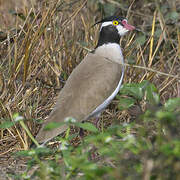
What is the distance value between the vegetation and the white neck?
0.17 m

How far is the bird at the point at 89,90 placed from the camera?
2871 mm

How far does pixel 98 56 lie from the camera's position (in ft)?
11.2

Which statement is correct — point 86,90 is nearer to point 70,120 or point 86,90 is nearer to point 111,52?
point 111,52

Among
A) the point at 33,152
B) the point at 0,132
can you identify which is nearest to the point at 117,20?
the point at 0,132

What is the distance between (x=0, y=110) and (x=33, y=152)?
3.34ft

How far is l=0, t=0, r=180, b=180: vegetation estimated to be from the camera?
1.92 m

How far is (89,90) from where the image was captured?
3047 mm

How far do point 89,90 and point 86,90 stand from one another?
2cm

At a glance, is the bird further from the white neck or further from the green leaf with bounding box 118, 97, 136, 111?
the green leaf with bounding box 118, 97, 136, 111

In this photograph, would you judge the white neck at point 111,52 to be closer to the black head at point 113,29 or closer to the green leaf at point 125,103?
the black head at point 113,29

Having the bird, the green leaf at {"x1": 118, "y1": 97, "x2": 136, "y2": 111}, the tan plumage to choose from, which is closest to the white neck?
the bird

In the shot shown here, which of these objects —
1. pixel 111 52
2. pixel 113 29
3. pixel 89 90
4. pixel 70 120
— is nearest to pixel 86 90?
pixel 89 90

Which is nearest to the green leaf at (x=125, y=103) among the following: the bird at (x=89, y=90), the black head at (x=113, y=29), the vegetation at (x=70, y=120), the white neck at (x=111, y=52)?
the vegetation at (x=70, y=120)

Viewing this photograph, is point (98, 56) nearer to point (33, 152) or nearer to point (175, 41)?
point (33, 152)
